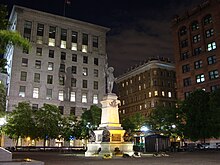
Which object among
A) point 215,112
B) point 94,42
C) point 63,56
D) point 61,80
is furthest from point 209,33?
point 61,80

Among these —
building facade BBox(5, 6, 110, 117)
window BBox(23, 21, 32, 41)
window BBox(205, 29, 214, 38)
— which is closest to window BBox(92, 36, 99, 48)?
building facade BBox(5, 6, 110, 117)

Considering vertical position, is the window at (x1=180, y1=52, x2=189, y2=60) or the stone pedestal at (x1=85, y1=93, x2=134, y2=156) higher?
the window at (x1=180, y1=52, x2=189, y2=60)

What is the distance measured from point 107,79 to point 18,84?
130 ft

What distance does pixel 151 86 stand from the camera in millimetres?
98812

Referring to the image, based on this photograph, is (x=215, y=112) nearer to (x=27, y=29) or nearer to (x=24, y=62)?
(x=24, y=62)

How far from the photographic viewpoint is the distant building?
66.2m

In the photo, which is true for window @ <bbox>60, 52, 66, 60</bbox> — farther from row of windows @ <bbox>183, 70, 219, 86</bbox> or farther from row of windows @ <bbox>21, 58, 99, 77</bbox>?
row of windows @ <bbox>183, 70, 219, 86</bbox>

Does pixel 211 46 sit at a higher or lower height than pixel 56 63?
higher

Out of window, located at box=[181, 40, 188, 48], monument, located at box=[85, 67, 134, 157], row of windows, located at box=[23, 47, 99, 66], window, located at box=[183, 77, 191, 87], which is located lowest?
monument, located at box=[85, 67, 134, 157]

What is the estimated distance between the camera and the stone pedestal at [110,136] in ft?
92.3

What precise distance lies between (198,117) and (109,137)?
27626 mm

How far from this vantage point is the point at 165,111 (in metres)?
62.3

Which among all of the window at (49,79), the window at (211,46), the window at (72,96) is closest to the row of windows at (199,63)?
the window at (211,46)

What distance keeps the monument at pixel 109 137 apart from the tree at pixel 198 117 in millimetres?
24968
